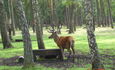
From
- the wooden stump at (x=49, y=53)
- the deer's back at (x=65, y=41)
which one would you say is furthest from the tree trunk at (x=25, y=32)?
the deer's back at (x=65, y=41)

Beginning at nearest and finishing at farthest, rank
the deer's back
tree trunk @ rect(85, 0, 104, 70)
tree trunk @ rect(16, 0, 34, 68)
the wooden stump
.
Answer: tree trunk @ rect(85, 0, 104, 70) < tree trunk @ rect(16, 0, 34, 68) < the wooden stump < the deer's back

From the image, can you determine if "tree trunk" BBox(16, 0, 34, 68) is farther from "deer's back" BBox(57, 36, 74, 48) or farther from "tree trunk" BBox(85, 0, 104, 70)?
"deer's back" BBox(57, 36, 74, 48)

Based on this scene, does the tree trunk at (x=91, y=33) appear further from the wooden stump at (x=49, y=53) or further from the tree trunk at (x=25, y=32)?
the wooden stump at (x=49, y=53)

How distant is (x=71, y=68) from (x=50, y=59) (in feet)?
9.61

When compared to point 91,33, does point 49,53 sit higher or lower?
lower

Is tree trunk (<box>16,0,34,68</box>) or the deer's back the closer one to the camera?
tree trunk (<box>16,0,34,68</box>)

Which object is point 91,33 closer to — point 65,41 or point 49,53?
point 49,53

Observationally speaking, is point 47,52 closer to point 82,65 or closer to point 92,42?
point 82,65

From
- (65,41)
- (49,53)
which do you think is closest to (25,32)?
(49,53)

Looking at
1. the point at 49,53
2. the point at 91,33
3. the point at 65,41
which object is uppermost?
the point at 91,33

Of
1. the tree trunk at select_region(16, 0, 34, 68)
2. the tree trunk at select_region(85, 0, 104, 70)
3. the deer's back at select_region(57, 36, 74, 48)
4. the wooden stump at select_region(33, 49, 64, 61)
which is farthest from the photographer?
the deer's back at select_region(57, 36, 74, 48)

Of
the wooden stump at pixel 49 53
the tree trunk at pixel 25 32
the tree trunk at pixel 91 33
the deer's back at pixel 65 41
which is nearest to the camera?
the tree trunk at pixel 91 33

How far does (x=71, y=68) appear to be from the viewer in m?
11.5

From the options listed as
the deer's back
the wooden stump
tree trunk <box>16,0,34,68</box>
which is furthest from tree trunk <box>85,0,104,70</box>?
the deer's back
